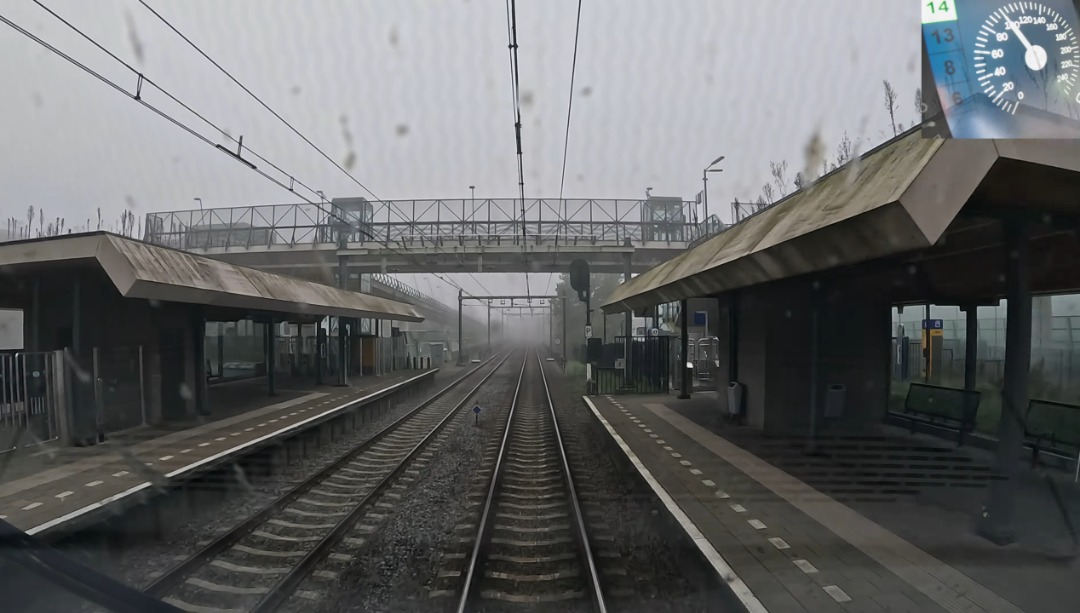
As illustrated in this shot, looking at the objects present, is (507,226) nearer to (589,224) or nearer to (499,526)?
(589,224)

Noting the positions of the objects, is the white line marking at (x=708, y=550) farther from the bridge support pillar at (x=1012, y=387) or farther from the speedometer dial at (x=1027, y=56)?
the speedometer dial at (x=1027, y=56)

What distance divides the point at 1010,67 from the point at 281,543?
770 centimetres

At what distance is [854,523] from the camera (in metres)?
5.84

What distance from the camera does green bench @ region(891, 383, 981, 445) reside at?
8.96 meters

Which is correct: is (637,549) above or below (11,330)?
below

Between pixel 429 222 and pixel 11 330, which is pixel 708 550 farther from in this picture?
pixel 429 222

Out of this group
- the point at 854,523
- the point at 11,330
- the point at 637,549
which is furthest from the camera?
the point at 11,330

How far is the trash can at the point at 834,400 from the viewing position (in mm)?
10430

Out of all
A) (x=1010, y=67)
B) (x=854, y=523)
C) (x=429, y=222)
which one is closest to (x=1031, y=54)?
(x=1010, y=67)

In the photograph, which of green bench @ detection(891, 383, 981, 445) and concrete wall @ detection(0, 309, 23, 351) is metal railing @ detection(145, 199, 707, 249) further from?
green bench @ detection(891, 383, 981, 445)

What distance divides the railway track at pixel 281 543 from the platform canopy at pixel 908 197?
17.4 ft

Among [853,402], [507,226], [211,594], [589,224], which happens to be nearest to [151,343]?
[211,594]

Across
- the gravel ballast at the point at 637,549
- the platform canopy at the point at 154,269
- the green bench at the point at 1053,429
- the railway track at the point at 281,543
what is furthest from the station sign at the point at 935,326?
the platform canopy at the point at 154,269

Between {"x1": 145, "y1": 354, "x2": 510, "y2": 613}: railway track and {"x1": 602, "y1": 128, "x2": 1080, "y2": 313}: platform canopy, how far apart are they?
529 cm
